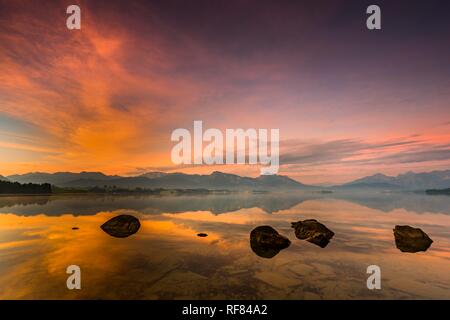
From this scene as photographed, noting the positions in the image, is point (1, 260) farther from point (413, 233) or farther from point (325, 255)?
point (413, 233)

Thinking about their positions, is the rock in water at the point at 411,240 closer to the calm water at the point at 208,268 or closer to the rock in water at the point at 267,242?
the calm water at the point at 208,268

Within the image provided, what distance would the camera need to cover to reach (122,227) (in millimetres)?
31688

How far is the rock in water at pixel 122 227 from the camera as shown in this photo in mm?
30706

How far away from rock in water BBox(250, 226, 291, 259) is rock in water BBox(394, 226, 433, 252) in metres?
11.7

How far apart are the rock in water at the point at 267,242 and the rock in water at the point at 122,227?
15558mm

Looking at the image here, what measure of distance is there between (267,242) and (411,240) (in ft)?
50.1

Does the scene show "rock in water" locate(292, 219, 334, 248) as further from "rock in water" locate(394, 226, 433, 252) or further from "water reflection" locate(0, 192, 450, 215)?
"water reflection" locate(0, 192, 450, 215)

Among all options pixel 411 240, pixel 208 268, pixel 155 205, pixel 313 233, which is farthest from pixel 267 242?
pixel 155 205

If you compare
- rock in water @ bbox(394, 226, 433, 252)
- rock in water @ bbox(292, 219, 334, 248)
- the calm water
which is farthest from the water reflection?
rock in water @ bbox(394, 226, 433, 252)

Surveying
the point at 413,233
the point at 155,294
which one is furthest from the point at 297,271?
the point at 413,233

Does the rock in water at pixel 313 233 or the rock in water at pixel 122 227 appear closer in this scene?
the rock in water at pixel 313 233

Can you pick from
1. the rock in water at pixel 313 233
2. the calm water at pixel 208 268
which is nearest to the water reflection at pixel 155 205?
the rock in water at pixel 313 233
